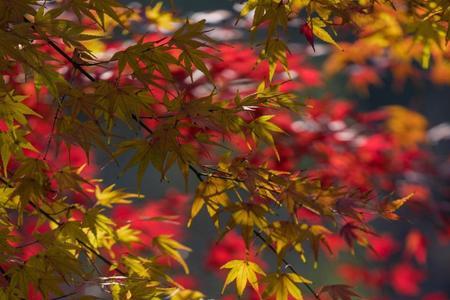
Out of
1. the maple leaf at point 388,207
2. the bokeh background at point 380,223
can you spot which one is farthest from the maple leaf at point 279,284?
the bokeh background at point 380,223

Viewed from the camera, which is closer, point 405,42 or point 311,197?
point 311,197

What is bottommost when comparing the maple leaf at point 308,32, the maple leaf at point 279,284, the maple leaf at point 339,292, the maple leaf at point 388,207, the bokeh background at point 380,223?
the bokeh background at point 380,223

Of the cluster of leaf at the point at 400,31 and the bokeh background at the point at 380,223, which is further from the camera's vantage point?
the bokeh background at the point at 380,223

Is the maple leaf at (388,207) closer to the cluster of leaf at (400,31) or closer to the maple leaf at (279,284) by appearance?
the maple leaf at (279,284)

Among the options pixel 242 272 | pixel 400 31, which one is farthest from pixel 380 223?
pixel 242 272

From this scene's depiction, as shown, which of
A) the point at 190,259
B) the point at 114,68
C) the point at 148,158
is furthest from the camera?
the point at 190,259

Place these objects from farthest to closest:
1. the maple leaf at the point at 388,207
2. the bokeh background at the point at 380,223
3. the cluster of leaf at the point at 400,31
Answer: the bokeh background at the point at 380,223, the cluster of leaf at the point at 400,31, the maple leaf at the point at 388,207

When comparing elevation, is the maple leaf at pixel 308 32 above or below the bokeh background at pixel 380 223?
above

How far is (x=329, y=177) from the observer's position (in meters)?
3.10

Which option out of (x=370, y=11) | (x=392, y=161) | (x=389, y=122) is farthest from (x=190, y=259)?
(x=370, y=11)

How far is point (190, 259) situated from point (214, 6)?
2936 mm

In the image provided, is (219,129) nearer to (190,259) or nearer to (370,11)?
(370,11)

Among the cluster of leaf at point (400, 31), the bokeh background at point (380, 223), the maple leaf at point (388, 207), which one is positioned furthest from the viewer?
the bokeh background at point (380, 223)

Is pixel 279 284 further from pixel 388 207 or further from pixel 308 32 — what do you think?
pixel 308 32
